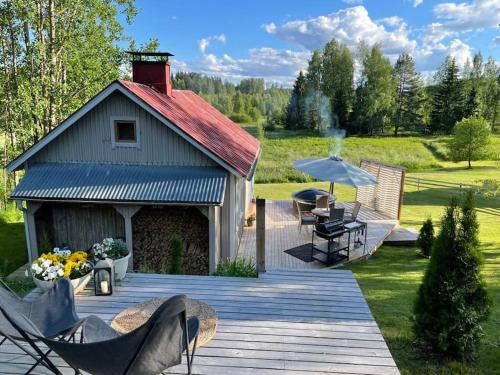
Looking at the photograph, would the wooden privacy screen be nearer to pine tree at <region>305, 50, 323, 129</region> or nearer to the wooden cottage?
the wooden cottage

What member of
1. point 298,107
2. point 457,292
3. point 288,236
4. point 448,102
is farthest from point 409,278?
point 298,107

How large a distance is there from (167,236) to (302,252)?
3760 millimetres

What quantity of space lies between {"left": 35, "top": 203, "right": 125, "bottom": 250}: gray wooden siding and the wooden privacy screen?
918cm

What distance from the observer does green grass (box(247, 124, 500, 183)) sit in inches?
1246

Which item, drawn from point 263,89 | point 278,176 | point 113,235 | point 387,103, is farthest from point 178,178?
point 263,89

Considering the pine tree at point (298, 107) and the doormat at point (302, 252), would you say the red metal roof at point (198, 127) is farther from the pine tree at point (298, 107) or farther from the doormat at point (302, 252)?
the pine tree at point (298, 107)

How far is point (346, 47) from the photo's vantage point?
1877 inches

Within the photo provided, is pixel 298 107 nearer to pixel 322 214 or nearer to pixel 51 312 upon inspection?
pixel 322 214

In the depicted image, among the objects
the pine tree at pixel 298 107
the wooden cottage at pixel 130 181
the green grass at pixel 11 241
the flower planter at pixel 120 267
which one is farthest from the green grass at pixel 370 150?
the flower planter at pixel 120 267

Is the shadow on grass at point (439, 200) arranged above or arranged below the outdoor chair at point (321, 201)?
below

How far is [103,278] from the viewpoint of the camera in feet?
15.5

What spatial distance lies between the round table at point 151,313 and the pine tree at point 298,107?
48.8 meters

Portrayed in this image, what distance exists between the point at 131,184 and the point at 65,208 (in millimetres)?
2163

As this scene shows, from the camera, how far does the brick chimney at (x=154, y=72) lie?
11078mm
